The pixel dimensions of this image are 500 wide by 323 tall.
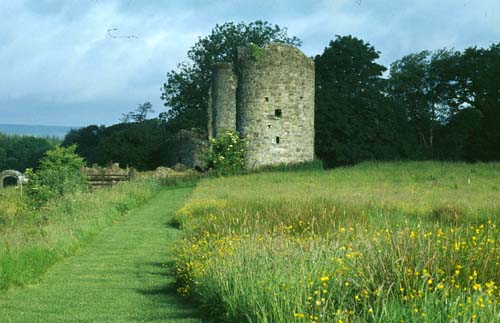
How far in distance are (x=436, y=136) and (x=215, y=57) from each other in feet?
57.1

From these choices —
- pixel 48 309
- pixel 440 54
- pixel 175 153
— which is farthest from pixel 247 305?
pixel 440 54

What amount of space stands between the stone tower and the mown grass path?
59.3 feet

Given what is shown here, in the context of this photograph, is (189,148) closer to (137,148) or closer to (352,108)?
(137,148)

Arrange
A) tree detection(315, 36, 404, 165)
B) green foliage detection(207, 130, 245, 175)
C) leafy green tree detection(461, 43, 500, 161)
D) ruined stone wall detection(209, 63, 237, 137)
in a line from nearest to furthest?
green foliage detection(207, 130, 245, 175), ruined stone wall detection(209, 63, 237, 137), leafy green tree detection(461, 43, 500, 161), tree detection(315, 36, 404, 165)

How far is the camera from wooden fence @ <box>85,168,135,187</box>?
30.0m

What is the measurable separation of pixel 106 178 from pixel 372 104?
901 inches

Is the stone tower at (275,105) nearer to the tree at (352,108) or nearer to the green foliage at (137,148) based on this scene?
the tree at (352,108)

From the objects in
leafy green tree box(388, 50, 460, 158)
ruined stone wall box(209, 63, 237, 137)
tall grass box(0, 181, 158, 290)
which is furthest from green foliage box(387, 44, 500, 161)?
tall grass box(0, 181, 158, 290)

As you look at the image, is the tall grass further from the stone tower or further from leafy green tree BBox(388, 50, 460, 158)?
leafy green tree BBox(388, 50, 460, 158)

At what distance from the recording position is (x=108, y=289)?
10.1 meters

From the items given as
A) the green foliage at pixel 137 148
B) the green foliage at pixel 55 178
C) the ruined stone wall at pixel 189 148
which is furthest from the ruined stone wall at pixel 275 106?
the green foliage at pixel 137 148

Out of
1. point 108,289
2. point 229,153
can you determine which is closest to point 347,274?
point 108,289

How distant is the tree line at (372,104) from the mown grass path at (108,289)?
104ft

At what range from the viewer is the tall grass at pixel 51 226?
36.6 feet
